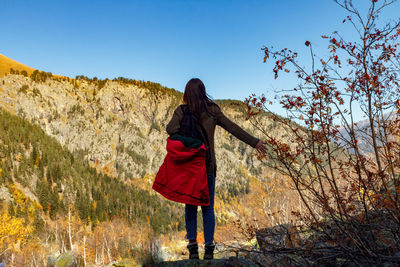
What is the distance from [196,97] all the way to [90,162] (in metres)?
119

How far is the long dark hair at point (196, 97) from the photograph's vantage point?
3262 millimetres

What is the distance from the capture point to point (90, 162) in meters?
111

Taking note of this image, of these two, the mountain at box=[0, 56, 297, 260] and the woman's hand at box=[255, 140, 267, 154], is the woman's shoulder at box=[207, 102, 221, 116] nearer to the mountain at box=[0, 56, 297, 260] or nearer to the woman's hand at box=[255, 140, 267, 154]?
the woman's hand at box=[255, 140, 267, 154]

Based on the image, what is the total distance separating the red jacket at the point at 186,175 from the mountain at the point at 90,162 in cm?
5349

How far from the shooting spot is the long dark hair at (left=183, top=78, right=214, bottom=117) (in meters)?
3.26

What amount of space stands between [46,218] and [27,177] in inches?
671

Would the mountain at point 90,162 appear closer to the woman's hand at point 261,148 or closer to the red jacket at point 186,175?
the red jacket at point 186,175

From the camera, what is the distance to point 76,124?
113188 mm

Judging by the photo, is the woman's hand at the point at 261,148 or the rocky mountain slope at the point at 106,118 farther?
the rocky mountain slope at the point at 106,118

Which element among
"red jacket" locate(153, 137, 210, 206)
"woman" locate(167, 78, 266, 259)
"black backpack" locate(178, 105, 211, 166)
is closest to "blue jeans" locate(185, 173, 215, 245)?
"woman" locate(167, 78, 266, 259)

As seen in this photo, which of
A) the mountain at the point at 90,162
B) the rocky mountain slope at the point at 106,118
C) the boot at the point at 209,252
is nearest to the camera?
the boot at the point at 209,252

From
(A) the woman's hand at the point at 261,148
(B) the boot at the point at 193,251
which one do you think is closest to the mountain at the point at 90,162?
(B) the boot at the point at 193,251

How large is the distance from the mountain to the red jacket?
175ft

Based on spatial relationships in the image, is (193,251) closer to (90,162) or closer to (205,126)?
(205,126)
